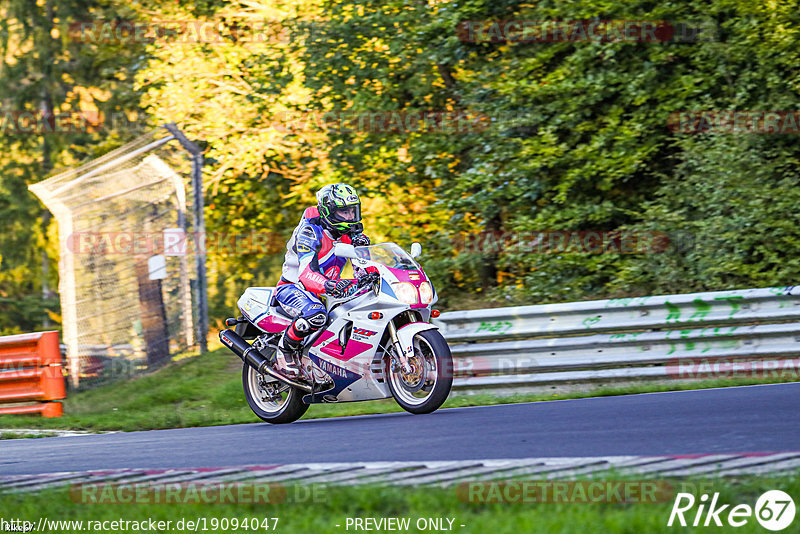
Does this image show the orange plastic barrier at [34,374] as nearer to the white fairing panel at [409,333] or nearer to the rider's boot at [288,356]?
the rider's boot at [288,356]

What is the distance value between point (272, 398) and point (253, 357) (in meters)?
0.45

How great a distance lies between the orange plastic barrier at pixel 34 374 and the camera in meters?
12.3

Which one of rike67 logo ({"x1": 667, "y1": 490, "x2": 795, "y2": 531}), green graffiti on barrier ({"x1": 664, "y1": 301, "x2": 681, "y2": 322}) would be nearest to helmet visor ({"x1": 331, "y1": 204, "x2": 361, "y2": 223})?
green graffiti on barrier ({"x1": 664, "y1": 301, "x2": 681, "y2": 322})

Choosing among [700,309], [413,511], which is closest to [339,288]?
[700,309]

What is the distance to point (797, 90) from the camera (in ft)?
46.8

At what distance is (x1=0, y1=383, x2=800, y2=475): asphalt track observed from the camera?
6.32 m

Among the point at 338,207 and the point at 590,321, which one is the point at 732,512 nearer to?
the point at 338,207

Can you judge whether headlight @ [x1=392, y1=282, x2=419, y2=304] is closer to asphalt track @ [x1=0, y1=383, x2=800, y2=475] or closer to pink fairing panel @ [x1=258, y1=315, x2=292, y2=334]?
asphalt track @ [x1=0, y1=383, x2=800, y2=475]

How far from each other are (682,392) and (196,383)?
665 cm

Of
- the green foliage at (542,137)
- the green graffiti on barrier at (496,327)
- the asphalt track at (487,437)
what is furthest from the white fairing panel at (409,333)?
the green foliage at (542,137)

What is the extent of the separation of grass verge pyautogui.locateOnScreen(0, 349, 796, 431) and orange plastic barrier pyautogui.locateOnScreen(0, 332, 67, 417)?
0.68 ft

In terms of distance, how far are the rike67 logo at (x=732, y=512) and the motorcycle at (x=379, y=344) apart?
140 inches

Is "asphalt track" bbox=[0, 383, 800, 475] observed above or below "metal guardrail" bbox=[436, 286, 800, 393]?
below

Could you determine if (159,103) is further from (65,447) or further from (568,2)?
(65,447)
